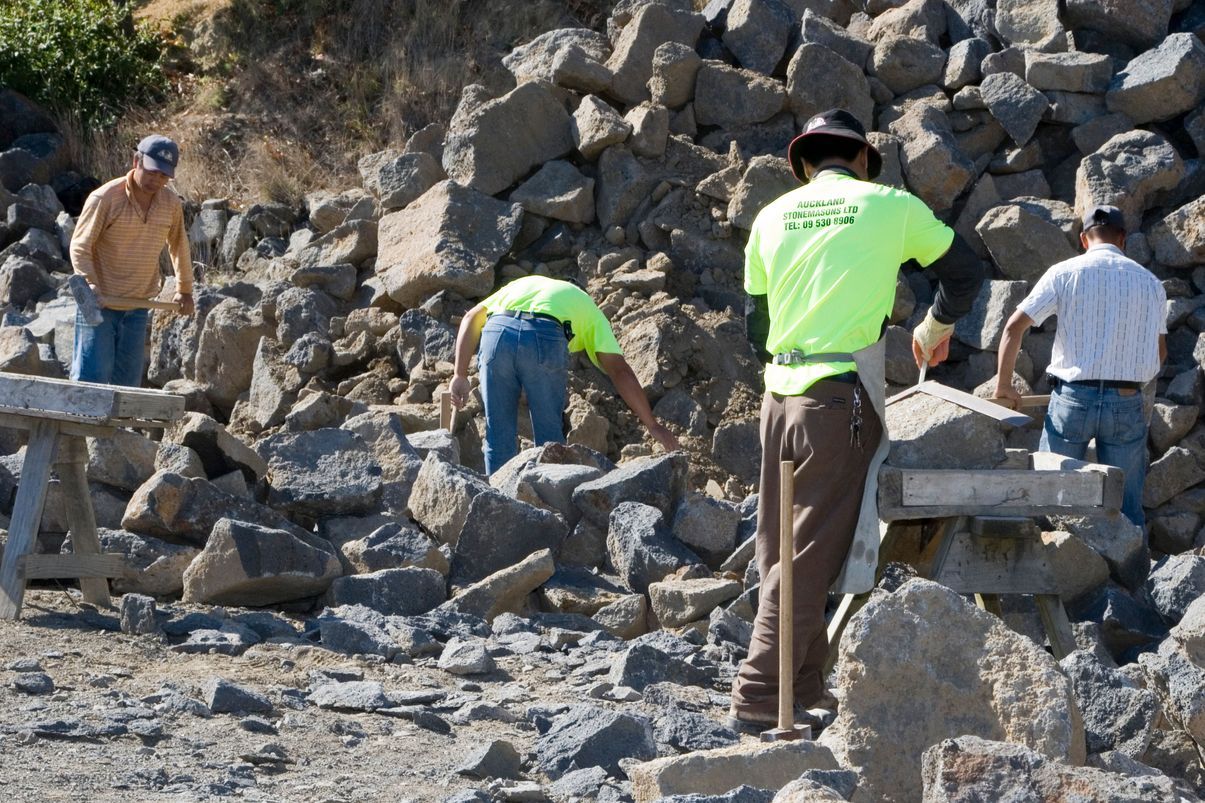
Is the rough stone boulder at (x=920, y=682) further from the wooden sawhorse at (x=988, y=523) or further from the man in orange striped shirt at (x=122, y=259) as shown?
the man in orange striped shirt at (x=122, y=259)

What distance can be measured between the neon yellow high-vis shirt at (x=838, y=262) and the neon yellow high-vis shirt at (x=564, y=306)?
2.66 metres

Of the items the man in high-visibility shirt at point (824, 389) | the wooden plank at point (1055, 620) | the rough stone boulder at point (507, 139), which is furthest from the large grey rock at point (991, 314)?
the man in high-visibility shirt at point (824, 389)

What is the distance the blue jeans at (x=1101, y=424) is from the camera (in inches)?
248

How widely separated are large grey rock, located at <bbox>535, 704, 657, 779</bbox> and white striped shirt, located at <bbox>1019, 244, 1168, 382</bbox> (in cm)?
298

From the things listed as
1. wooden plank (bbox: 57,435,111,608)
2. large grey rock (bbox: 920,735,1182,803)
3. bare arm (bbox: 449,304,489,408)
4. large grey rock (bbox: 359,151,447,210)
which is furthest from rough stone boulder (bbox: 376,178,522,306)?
large grey rock (bbox: 920,735,1182,803)

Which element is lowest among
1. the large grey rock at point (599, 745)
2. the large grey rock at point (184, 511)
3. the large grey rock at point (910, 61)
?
the large grey rock at point (599, 745)

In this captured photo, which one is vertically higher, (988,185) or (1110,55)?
(1110,55)

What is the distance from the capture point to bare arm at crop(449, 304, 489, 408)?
23.5 ft

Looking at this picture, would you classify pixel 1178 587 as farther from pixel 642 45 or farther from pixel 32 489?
pixel 642 45

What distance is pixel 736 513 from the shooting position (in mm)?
6660

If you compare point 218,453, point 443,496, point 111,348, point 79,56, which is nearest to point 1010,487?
point 443,496

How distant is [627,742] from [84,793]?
1.34m

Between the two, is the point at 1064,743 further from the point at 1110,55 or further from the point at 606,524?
the point at 1110,55

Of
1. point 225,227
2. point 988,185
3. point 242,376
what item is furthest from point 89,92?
point 988,185
